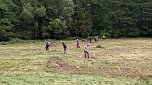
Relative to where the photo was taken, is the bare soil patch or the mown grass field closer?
the mown grass field

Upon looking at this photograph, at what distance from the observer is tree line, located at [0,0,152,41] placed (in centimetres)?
8212

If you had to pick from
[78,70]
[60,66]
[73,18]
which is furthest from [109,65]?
[73,18]

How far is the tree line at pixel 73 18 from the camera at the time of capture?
8212 cm

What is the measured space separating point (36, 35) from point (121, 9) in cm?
2771

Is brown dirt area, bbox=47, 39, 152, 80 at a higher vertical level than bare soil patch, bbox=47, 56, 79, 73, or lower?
lower

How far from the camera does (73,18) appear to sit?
91.8 metres

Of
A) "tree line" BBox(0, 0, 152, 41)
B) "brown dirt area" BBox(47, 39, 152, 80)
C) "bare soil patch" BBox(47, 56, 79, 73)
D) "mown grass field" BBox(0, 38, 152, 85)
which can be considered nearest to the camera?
"mown grass field" BBox(0, 38, 152, 85)

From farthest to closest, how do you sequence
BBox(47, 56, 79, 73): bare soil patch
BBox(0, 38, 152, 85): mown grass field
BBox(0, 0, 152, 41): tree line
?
1. BBox(0, 0, 152, 41): tree line
2. BBox(47, 56, 79, 73): bare soil patch
3. BBox(0, 38, 152, 85): mown grass field

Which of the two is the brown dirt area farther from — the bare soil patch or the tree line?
the tree line

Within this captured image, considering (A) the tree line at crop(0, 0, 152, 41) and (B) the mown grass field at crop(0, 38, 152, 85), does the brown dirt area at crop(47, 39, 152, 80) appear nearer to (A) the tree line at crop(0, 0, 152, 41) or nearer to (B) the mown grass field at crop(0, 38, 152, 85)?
(B) the mown grass field at crop(0, 38, 152, 85)

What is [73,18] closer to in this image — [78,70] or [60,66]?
[60,66]

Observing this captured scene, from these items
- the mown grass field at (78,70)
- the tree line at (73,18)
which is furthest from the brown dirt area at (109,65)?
the tree line at (73,18)

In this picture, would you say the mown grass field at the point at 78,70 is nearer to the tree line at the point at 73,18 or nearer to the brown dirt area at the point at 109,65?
the brown dirt area at the point at 109,65

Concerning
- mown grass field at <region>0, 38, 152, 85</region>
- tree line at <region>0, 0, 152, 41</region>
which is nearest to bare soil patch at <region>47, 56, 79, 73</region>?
mown grass field at <region>0, 38, 152, 85</region>
